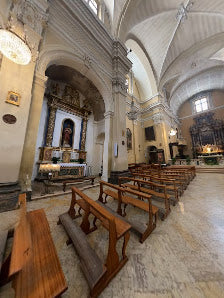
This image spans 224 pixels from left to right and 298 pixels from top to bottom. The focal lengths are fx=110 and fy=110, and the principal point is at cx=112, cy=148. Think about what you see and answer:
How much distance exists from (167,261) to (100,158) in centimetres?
785

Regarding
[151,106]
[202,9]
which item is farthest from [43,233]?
[202,9]

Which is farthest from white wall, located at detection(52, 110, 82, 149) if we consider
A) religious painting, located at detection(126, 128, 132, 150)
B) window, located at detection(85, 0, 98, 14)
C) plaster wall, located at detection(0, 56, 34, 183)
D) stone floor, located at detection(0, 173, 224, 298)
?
window, located at detection(85, 0, 98, 14)

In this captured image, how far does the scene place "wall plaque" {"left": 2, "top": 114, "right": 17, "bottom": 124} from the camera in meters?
2.75

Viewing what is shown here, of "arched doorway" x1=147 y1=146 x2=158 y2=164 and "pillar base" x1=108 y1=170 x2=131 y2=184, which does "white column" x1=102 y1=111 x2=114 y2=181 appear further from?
"arched doorway" x1=147 y1=146 x2=158 y2=164

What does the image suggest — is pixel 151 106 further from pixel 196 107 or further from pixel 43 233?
pixel 43 233

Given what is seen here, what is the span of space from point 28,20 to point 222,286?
7.03 metres

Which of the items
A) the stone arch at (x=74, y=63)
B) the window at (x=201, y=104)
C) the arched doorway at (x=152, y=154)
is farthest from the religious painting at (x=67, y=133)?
the window at (x=201, y=104)

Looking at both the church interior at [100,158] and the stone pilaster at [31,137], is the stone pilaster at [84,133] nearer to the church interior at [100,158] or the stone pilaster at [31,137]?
the church interior at [100,158]

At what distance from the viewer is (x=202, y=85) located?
16.2 meters

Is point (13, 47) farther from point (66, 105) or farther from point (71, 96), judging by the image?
point (71, 96)

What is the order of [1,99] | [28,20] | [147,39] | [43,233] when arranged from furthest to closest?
[147,39] → [28,20] → [1,99] → [43,233]

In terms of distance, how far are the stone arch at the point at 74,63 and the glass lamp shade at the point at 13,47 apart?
105cm

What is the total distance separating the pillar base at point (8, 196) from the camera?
2504 millimetres

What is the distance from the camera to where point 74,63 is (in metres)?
5.02
